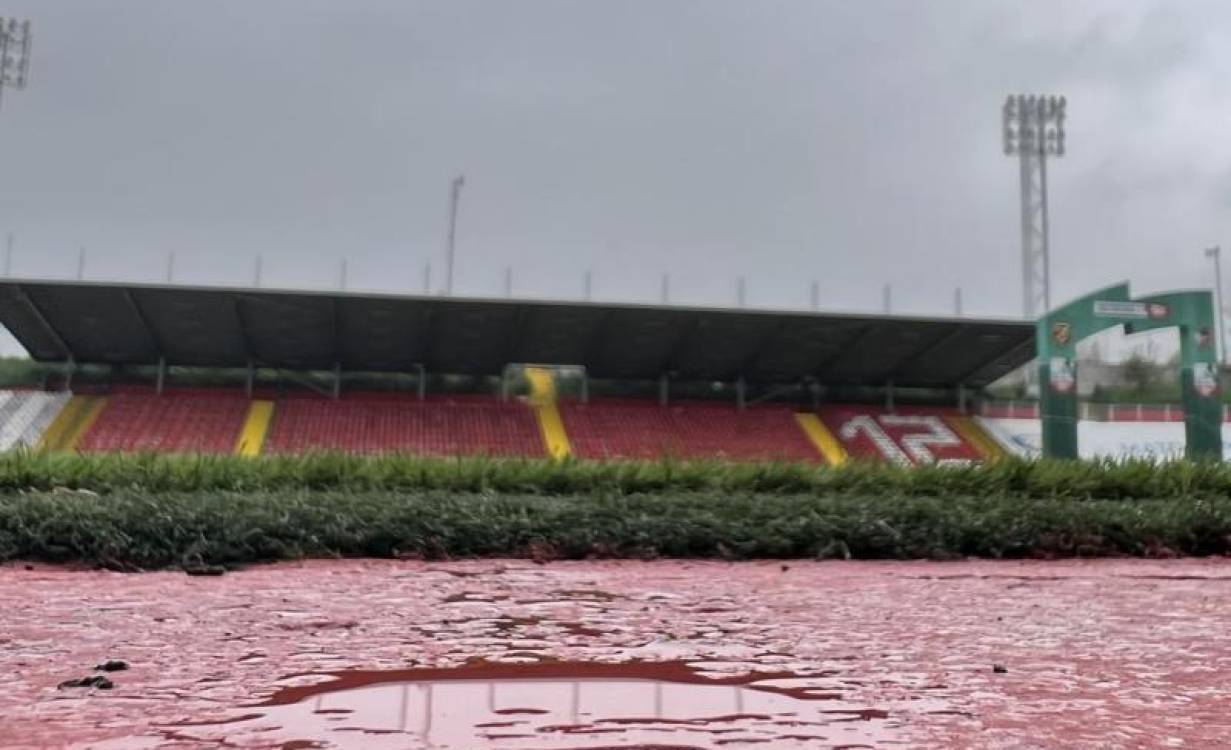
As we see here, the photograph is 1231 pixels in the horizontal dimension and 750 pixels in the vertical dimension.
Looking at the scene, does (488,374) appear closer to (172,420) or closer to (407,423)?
(407,423)

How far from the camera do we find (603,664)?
10.3 ft

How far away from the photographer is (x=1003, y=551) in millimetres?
7879

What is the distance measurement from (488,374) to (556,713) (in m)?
30.1

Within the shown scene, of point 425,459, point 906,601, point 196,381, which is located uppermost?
point 196,381

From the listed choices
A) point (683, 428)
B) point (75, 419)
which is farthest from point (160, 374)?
point (683, 428)

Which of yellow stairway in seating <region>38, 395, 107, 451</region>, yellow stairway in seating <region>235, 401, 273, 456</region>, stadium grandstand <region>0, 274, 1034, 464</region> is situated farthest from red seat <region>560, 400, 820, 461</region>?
yellow stairway in seating <region>38, 395, 107, 451</region>

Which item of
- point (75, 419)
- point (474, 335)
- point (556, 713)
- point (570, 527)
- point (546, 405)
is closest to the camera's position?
point (556, 713)

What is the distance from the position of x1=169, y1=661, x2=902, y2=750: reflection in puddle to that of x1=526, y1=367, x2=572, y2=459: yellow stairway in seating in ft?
88.3

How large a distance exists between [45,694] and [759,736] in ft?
6.24

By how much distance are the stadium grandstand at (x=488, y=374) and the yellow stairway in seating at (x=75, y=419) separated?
76 millimetres

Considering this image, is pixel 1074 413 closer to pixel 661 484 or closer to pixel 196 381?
pixel 661 484

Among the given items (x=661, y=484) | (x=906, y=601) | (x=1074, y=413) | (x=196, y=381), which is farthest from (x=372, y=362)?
(x=906, y=601)

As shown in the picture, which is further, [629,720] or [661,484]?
[661,484]

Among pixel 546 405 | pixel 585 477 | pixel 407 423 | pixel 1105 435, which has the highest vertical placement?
pixel 546 405
